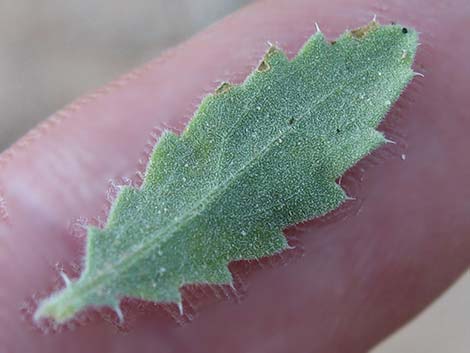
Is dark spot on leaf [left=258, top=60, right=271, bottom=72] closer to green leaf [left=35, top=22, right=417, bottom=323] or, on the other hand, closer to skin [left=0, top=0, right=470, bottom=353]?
green leaf [left=35, top=22, right=417, bottom=323]

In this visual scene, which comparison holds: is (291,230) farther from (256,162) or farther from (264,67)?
(264,67)

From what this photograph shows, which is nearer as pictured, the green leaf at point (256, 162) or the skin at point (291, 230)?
the green leaf at point (256, 162)

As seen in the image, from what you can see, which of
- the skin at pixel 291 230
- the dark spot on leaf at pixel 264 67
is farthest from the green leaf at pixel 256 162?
the skin at pixel 291 230

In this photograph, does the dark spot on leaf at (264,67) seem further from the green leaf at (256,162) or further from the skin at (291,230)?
the skin at (291,230)

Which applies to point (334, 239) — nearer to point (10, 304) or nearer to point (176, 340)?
point (176, 340)

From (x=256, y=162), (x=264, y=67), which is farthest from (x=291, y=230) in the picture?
(x=264, y=67)

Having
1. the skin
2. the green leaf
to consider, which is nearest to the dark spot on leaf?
the green leaf

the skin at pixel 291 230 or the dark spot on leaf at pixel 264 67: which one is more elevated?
the dark spot on leaf at pixel 264 67
